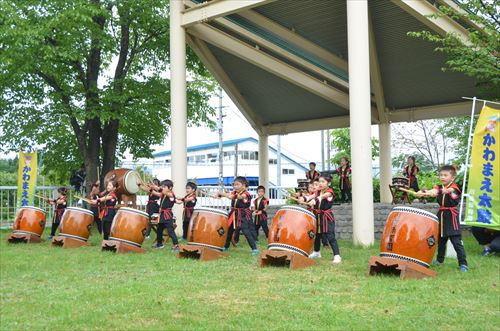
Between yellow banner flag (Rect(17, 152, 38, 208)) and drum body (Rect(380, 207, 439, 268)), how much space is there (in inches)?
401

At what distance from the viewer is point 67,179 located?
19.7 m

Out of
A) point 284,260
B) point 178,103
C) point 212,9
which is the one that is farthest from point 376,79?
point 284,260

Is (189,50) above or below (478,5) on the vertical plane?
above

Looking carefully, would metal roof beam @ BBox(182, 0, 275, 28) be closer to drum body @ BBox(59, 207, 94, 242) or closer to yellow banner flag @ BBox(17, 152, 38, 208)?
drum body @ BBox(59, 207, 94, 242)

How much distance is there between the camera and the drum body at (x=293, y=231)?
782cm

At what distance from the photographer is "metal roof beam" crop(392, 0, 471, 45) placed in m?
10.9

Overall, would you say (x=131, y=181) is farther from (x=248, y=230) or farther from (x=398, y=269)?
(x=398, y=269)

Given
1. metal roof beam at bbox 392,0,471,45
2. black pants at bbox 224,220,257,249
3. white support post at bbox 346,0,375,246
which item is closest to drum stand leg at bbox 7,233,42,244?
black pants at bbox 224,220,257,249

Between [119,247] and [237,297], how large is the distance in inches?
176

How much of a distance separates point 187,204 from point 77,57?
477cm

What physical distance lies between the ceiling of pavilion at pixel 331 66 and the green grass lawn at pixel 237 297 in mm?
6239

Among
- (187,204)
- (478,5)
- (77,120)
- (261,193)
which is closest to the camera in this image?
(478,5)

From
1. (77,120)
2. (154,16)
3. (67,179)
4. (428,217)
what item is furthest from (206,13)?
(67,179)

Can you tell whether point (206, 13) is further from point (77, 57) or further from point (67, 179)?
point (67, 179)
